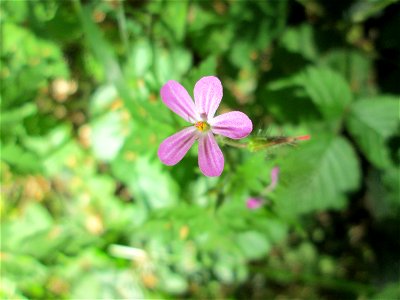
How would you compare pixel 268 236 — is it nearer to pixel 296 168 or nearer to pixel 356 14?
pixel 296 168

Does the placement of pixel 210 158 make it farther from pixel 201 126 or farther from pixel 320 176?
pixel 320 176

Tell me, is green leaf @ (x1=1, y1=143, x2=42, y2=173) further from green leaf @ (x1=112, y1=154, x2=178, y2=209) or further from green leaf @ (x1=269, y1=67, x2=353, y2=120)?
green leaf @ (x1=269, y1=67, x2=353, y2=120)

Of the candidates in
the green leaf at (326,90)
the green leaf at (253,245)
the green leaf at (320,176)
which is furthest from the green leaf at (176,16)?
the green leaf at (253,245)

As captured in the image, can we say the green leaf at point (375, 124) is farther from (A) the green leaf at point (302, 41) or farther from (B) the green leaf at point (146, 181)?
(B) the green leaf at point (146, 181)

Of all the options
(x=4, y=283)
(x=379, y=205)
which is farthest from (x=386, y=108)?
(x=4, y=283)

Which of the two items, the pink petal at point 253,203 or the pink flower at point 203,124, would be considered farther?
the pink petal at point 253,203

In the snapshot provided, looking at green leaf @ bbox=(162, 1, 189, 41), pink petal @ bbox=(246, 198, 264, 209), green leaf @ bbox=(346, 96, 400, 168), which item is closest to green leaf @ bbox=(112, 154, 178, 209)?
pink petal @ bbox=(246, 198, 264, 209)
